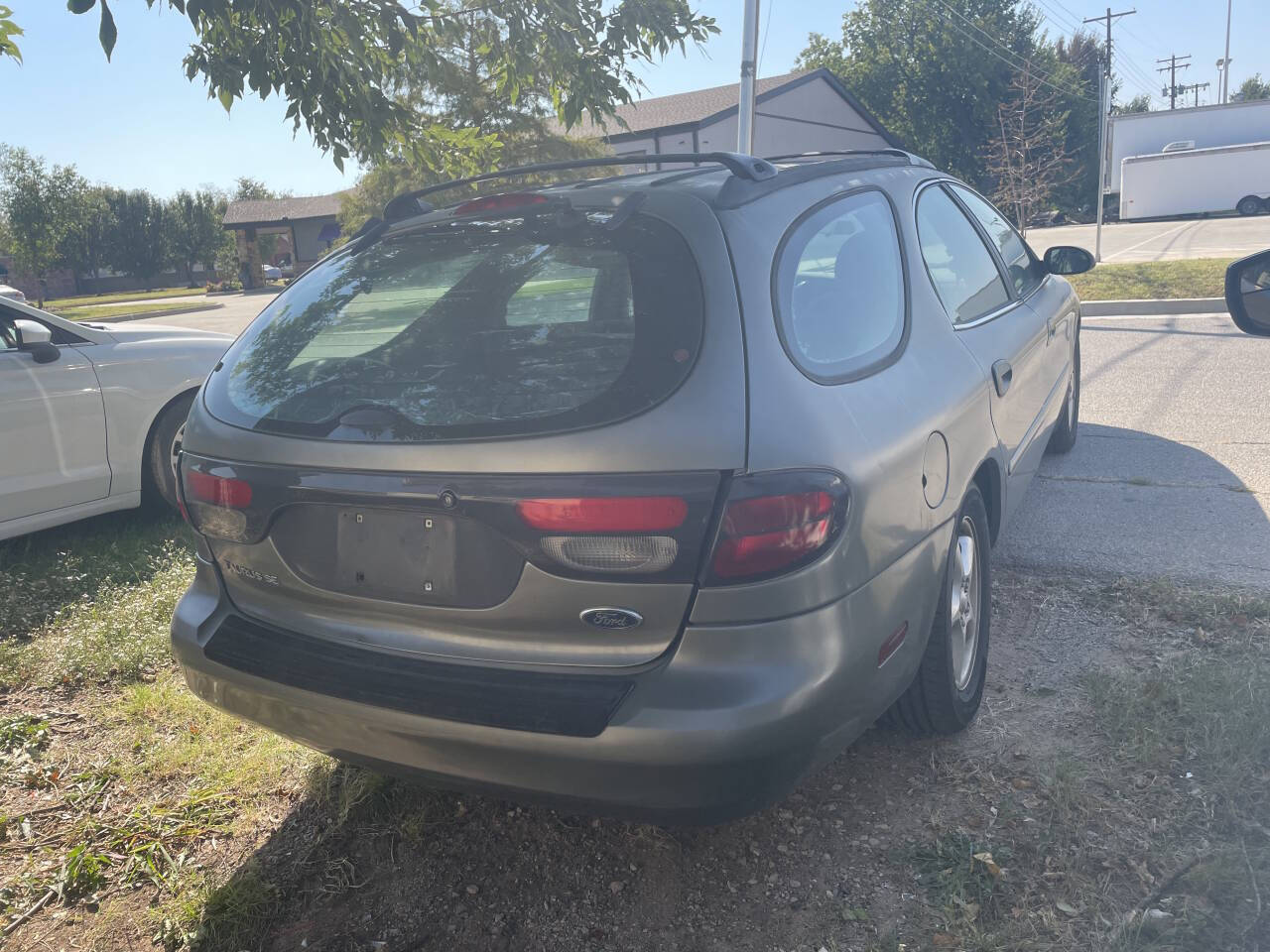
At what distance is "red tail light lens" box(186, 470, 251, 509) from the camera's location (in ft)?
7.75

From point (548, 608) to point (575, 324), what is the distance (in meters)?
0.65

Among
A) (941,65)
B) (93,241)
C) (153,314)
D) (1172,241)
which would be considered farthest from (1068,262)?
(93,241)

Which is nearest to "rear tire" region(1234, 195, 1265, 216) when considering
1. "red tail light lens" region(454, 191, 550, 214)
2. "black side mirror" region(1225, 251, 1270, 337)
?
"black side mirror" region(1225, 251, 1270, 337)

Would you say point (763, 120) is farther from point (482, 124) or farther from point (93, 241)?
point (93, 241)

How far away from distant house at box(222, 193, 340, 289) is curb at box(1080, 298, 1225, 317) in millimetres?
43843

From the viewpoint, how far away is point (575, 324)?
2.26 meters

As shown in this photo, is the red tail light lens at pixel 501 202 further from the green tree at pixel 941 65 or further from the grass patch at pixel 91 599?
the green tree at pixel 941 65

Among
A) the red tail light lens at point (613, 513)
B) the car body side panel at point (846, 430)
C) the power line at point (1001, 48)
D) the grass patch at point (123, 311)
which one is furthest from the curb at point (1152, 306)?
the power line at point (1001, 48)

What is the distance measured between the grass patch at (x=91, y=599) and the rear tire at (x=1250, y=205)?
137 ft

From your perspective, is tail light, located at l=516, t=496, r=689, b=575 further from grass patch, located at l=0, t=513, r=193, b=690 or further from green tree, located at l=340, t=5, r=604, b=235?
green tree, located at l=340, t=5, r=604, b=235

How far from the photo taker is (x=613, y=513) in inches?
76.3

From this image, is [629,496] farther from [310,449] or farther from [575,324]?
[310,449]

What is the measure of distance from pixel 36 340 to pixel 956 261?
165 inches

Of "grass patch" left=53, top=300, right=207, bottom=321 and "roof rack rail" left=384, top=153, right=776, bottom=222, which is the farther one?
"grass patch" left=53, top=300, right=207, bottom=321
